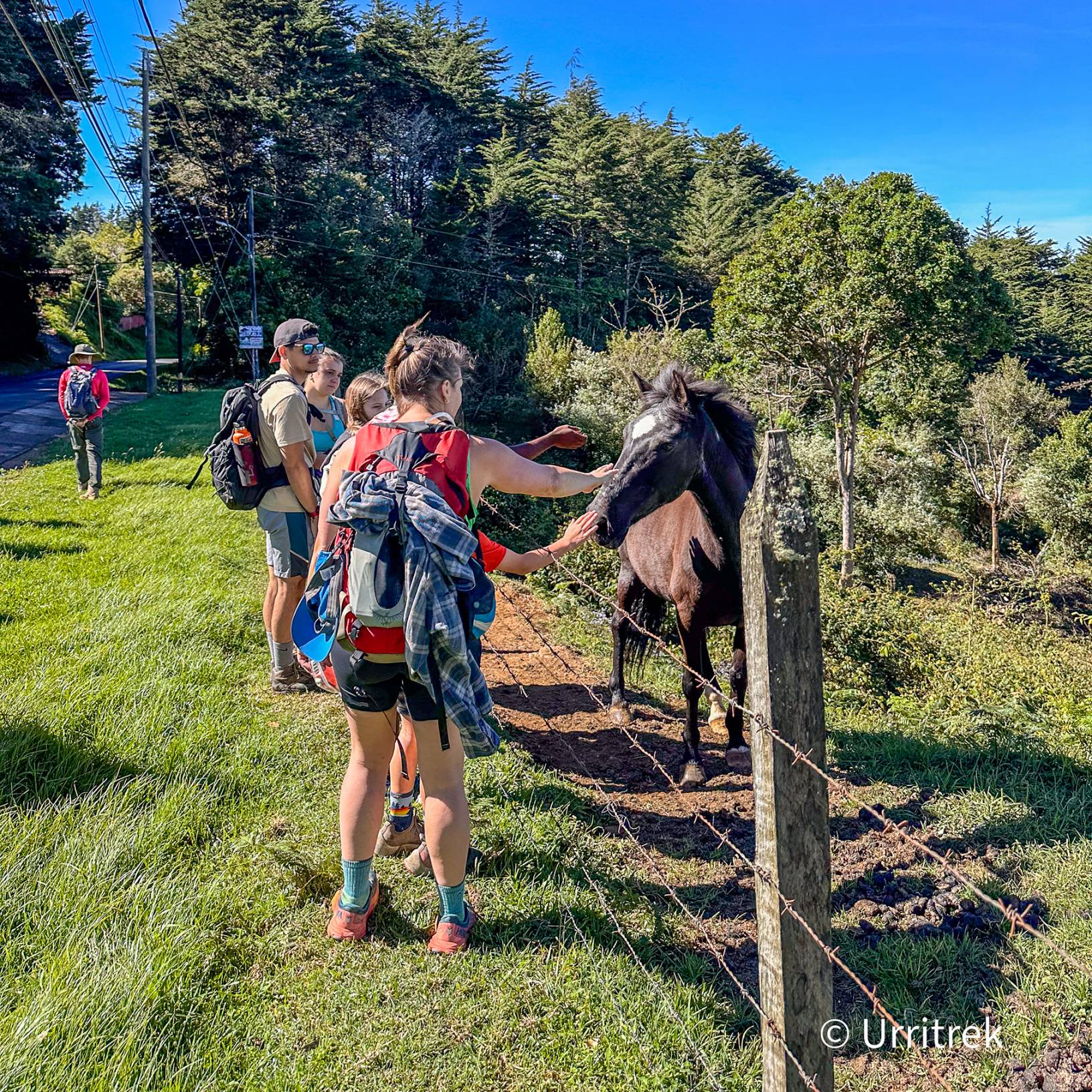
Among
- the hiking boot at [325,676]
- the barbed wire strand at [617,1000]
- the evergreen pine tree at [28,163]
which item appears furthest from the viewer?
the evergreen pine tree at [28,163]

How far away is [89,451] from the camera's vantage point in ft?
29.7

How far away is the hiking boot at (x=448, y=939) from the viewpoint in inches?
103

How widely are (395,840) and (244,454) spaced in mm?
2296

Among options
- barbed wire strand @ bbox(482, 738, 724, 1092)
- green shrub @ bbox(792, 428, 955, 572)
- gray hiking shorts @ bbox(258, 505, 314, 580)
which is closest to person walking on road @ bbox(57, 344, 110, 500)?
gray hiking shorts @ bbox(258, 505, 314, 580)

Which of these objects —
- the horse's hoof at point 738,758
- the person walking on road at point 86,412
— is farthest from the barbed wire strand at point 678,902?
the person walking on road at point 86,412

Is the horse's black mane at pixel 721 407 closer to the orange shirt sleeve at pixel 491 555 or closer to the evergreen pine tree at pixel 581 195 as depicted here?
the orange shirt sleeve at pixel 491 555

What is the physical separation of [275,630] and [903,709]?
491 centimetres

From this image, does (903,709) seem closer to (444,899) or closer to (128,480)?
(444,899)

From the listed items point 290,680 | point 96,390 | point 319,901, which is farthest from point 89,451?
point 319,901

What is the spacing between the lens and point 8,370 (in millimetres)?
24031

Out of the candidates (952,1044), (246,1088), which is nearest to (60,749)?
(246,1088)

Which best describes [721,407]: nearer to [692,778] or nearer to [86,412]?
[692,778]

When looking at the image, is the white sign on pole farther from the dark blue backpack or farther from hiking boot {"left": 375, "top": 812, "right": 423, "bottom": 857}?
hiking boot {"left": 375, "top": 812, "right": 423, "bottom": 857}

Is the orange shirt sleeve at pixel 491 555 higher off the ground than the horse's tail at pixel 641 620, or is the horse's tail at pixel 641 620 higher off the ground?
the orange shirt sleeve at pixel 491 555
